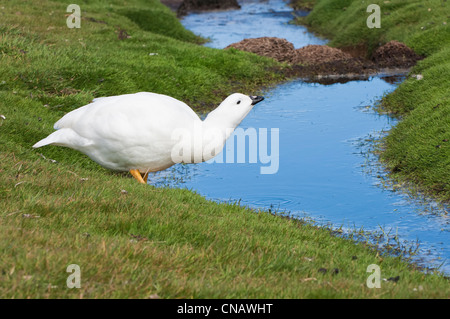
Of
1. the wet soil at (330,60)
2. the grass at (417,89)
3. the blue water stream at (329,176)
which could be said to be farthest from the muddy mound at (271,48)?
the blue water stream at (329,176)

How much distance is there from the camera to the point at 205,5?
45688 millimetres

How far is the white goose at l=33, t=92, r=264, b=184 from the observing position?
8664mm

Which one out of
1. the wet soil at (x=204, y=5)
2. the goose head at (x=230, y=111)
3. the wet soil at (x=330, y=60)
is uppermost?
the goose head at (x=230, y=111)

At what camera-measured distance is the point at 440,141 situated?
12602 mm

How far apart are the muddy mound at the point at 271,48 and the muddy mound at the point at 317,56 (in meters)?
0.30

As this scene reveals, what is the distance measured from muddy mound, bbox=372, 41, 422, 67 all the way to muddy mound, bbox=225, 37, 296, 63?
3090 mm

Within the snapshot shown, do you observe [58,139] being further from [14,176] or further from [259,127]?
[259,127]

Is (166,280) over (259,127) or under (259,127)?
over

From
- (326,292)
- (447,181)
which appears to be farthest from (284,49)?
(326,292)

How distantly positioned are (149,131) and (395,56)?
1588cm

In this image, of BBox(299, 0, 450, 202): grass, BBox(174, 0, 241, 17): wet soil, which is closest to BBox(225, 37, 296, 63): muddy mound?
BBox(299, 0, 450, 202): grass

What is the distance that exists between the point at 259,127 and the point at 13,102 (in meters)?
5.71

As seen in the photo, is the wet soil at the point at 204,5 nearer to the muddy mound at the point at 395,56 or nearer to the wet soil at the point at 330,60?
the wet soil at the point at 330,60

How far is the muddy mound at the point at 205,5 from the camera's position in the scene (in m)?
45.0
